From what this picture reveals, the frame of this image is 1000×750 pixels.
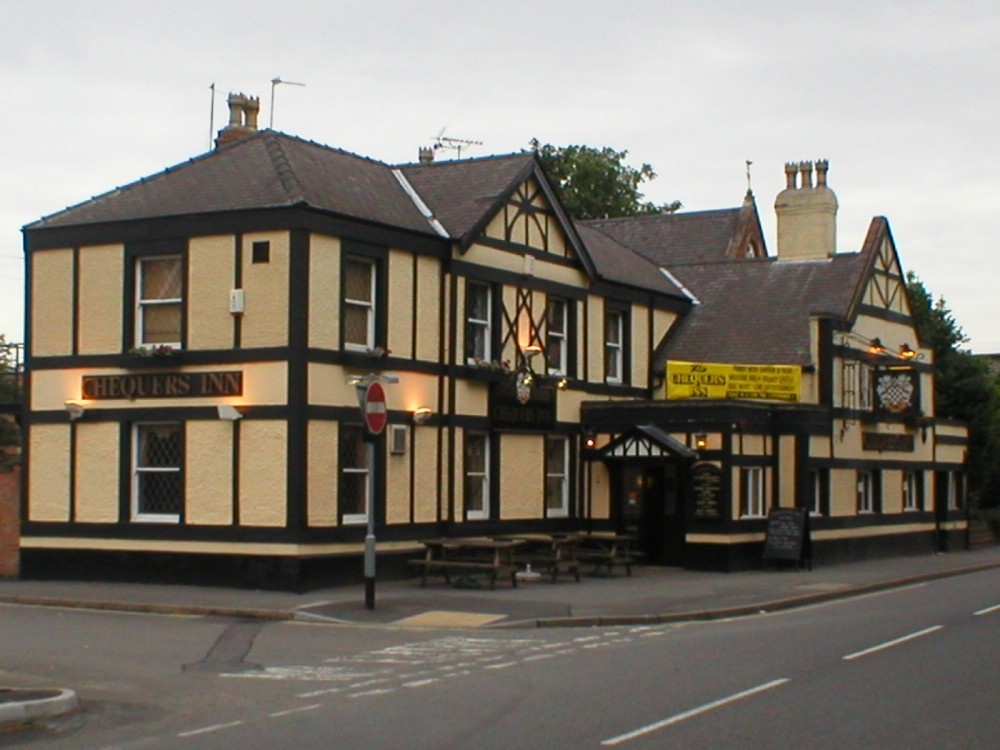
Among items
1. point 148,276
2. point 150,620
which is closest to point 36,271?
point 148,276

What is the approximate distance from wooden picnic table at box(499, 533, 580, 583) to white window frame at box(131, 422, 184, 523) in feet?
20.7

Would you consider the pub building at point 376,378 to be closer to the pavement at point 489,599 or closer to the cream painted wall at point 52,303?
the cream painted wall at point 52,303

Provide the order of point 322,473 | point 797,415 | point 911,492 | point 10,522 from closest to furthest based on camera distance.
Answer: point 322,473, point 10,522, point 797,415, point 911,492

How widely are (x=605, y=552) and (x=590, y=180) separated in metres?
37.3

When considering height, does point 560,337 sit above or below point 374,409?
above

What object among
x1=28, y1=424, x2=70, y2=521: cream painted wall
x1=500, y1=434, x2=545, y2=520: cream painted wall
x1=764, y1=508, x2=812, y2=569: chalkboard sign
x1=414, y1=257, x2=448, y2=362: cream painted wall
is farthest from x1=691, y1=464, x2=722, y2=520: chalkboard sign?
x1=28, y1=424, x2=70, y2=521: cream painted wall

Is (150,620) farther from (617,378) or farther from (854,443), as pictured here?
(854,443)

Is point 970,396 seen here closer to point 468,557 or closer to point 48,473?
point 468,557

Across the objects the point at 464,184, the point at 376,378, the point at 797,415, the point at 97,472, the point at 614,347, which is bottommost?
the point at 97,472

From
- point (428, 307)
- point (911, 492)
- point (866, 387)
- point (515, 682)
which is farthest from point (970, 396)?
point (515, 682)

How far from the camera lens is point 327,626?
65.9 feet

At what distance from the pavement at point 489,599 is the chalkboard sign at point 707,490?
1.64 m

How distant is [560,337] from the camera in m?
31.1

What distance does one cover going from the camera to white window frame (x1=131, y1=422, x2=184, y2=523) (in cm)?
2494
